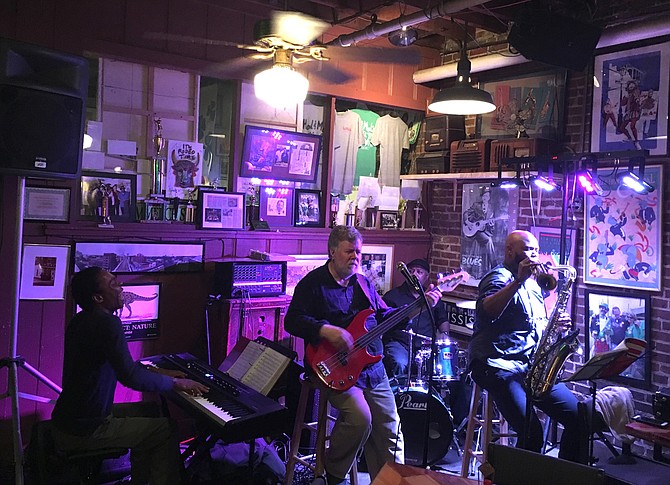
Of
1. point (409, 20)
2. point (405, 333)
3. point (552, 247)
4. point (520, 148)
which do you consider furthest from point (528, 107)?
point (405, 333)

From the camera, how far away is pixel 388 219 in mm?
6008

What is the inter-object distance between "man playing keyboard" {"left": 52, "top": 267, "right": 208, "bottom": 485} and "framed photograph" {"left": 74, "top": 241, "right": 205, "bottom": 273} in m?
1.18

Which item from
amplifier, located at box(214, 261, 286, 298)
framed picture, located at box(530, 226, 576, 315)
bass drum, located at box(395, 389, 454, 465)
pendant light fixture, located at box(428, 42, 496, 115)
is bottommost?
bass drum, located at box(395, 389, 454, 465)

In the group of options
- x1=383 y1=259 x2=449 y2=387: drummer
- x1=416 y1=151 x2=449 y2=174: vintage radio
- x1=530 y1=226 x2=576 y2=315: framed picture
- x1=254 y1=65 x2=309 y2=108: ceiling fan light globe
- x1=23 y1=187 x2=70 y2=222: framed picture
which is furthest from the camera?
x1=416 y1=151 x2=449 y2=174: vintage radio

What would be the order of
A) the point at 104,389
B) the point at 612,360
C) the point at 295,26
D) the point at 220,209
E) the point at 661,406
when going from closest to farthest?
the point at 612,360 < the point at 104,389 < the point at 661,406 < the point at 295,26 < the point at 220,209

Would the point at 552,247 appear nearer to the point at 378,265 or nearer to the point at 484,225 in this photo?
the point at 484,225

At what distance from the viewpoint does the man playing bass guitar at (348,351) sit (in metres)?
3.40

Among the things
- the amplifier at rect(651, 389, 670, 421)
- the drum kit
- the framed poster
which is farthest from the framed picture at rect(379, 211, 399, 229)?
the amplifier at rect(651, 389, 670, 421)

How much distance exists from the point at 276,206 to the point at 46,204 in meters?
1.83

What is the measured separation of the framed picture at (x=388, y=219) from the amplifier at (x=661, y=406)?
9.42ft

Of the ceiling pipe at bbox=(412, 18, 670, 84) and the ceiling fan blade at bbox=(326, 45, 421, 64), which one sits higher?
the ceiling fan blade at bbox=(326, 45, 421, 64)

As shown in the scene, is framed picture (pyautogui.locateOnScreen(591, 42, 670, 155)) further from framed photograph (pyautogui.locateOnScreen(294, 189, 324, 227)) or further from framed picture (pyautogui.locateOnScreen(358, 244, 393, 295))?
framed photograph (pyautogui.locateOnScreen(294, 189, 324, 227))

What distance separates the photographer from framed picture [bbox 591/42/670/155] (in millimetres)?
4293

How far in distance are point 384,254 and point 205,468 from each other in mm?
2851
